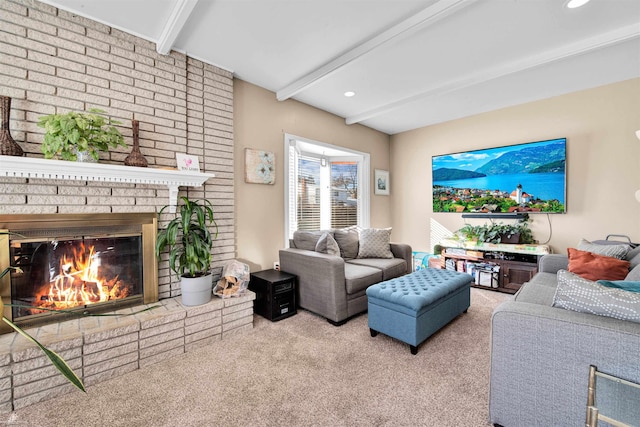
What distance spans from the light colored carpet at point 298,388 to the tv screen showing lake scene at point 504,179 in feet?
7.09

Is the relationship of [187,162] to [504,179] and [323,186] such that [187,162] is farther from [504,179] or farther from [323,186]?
[504,179]

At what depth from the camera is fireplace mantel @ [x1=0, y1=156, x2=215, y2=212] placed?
1747 mm

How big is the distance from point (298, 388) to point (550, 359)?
52.6 inches

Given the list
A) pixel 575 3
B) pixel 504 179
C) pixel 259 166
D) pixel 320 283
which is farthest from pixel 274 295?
pixel 504 179

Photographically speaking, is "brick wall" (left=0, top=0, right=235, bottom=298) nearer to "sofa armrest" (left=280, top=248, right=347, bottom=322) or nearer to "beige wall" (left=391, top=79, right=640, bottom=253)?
"sofa armrest" (left=280, top=248, right=347, bottom=322)

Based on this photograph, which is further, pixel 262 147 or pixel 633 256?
pixel 262 147

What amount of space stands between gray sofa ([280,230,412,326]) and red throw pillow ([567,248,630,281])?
1.63 meters

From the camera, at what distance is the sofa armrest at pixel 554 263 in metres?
2.74

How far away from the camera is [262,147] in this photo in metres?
3.34

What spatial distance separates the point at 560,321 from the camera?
1266 millimetres

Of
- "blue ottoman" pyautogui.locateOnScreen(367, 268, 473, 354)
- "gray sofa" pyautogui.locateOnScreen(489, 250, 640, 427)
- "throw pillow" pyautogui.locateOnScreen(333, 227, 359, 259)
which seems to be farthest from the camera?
"throw pillow" pyautogui.locateOnScreen(333, 227, 359, 259)

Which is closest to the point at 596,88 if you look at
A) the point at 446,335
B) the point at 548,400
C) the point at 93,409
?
the point at 446,335

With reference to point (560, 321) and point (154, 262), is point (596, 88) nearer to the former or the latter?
point (560, 321)

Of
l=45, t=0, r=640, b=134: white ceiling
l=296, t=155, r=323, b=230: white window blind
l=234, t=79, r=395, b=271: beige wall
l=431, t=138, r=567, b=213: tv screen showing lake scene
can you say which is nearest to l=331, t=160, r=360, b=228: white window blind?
l=296, t=155, r=323, b=230: white window blind
